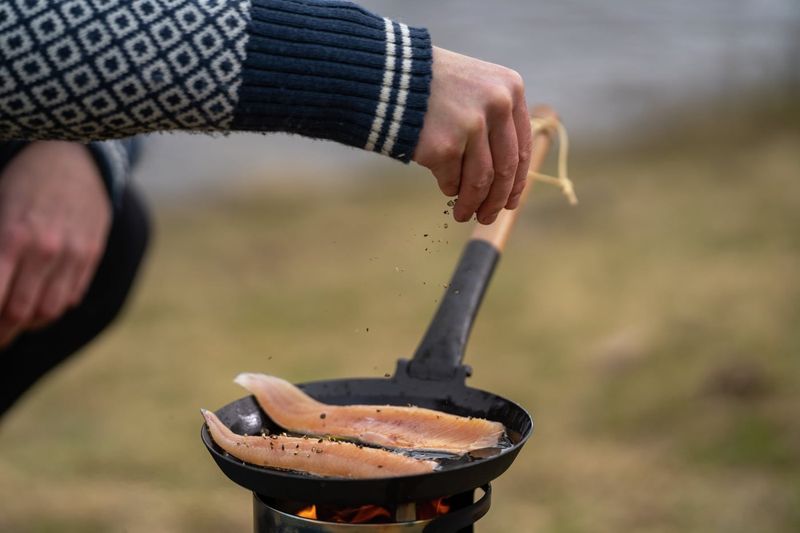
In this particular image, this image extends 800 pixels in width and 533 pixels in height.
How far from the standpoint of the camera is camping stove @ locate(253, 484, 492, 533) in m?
1.65

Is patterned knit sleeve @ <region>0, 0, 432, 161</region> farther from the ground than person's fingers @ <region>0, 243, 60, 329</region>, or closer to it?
farther from the ground

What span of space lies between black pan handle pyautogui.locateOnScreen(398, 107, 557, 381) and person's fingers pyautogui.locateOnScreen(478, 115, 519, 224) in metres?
0.42

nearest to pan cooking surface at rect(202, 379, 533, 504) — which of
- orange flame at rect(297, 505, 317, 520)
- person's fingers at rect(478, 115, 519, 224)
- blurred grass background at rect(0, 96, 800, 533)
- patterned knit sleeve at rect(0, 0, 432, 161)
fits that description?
orange flame at rect(297, 505, 317, 520)

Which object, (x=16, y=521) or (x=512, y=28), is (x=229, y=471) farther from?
(x=512, y=28)

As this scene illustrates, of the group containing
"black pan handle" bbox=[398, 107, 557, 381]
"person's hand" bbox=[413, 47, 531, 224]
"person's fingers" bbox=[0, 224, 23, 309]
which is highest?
"person's hand" bbox=[413, 47, 531, 224]

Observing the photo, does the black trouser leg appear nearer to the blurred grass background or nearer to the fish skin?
the blurred grass background

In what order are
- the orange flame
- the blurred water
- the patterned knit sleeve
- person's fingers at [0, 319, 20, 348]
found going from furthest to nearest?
the blurred water → person's fingers at [0, 319, 20, 348] → the orange flame → the patterned knit sleeve

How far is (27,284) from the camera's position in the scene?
2314mm

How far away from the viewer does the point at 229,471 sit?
165 centimetres

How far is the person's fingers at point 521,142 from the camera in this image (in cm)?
162

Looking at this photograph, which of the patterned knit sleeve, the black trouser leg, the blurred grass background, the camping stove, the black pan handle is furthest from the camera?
the blurred grass background

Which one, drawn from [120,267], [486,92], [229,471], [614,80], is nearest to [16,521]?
[120,267]

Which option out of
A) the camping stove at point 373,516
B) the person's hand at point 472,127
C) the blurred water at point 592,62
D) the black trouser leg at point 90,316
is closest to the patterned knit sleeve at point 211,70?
the person's hand at point 472,127

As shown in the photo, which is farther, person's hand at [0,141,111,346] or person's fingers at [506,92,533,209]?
person's hand at [0,141,111,346]
